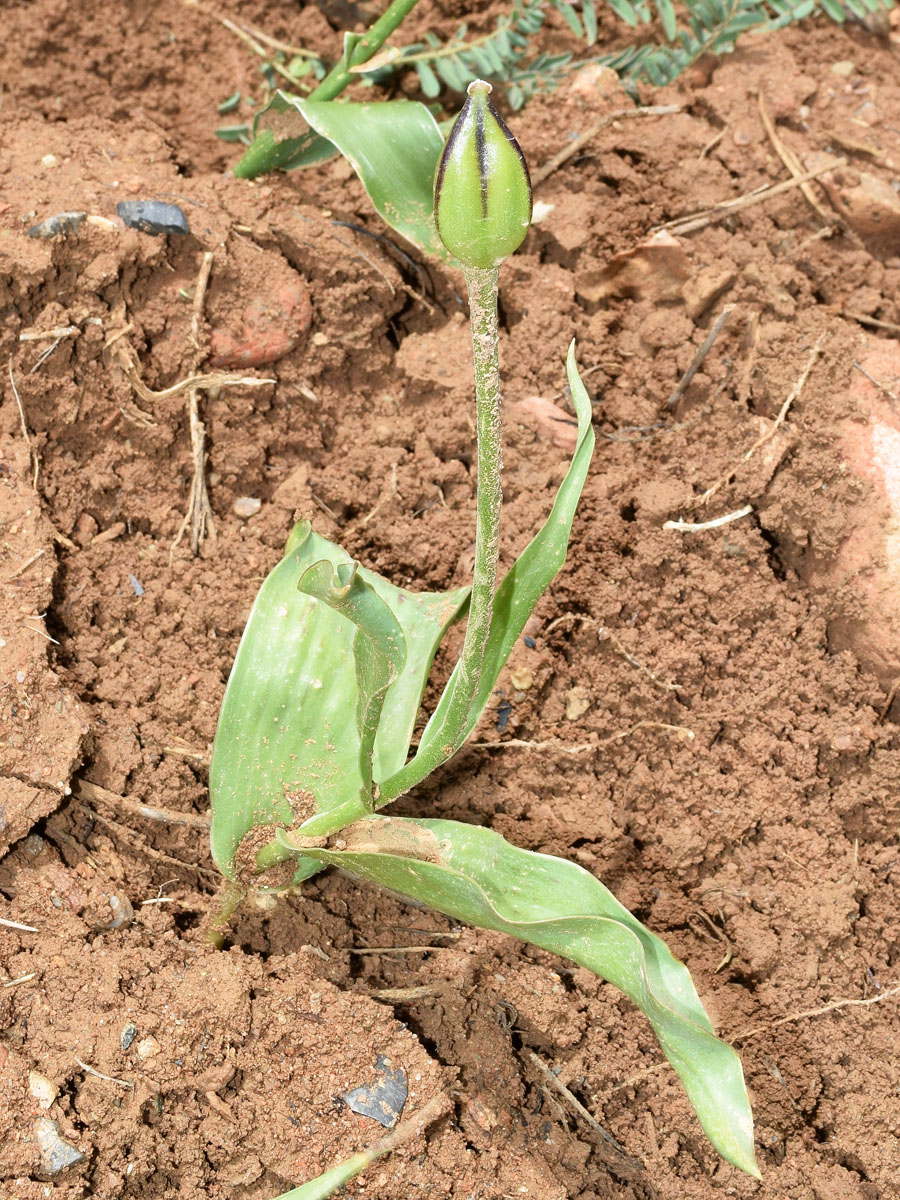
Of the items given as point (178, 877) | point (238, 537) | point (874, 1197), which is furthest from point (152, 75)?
point (874, 1197)

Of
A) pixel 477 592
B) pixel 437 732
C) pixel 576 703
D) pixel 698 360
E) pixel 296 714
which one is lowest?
pixel 576 703

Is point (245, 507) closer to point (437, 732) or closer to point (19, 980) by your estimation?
point (437, 732)

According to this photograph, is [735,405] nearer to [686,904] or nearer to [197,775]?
[686,904]

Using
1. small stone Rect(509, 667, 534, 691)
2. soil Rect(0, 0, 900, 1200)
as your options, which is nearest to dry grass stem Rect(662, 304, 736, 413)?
soil Rect(0, 0, 900, 1200)

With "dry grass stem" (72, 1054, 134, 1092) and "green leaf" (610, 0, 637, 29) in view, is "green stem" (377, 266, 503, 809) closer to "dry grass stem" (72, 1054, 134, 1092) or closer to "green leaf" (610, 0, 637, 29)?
"dry grass stem" (72, 1054, 134, 1092)

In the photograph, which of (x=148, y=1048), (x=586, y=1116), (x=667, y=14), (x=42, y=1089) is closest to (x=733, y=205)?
(x=667, y=14)

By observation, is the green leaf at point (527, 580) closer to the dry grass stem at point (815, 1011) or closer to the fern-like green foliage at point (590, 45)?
the dry grass stem at point (815, 1011)
